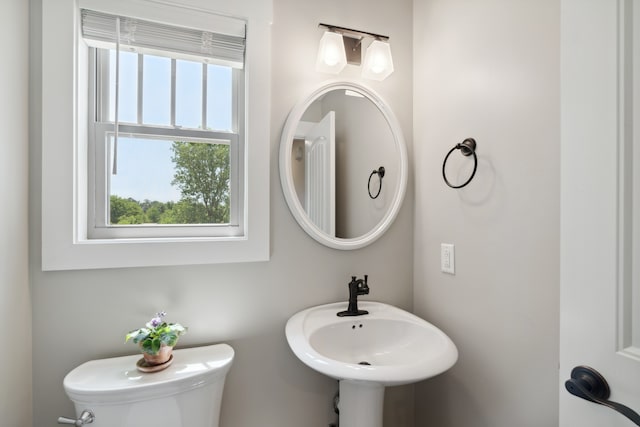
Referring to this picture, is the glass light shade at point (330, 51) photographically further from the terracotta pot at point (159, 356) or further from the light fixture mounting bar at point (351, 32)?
the terracotta pot at point (159, 356)

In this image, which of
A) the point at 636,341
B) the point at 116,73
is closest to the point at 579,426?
the point at 636,341

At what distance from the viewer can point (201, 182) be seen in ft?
4.38

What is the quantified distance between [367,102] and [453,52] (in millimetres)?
404

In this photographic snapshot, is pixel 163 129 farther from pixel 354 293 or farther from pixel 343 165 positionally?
pixel 354 293

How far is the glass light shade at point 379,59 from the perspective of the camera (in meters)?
1.38

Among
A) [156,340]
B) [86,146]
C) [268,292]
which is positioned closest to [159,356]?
[156,340]

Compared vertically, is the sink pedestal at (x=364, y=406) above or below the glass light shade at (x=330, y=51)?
below

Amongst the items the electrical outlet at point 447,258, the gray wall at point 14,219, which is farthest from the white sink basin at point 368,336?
the gray wall at point 14,219

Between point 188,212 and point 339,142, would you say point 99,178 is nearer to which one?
point 188,212

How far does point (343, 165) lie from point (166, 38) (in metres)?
0.88

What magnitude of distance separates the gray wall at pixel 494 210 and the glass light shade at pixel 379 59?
0.65 ft

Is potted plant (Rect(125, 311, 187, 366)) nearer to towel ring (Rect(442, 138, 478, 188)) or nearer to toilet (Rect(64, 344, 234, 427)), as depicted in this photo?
toilet (Rect(64, 344, 234, 427))

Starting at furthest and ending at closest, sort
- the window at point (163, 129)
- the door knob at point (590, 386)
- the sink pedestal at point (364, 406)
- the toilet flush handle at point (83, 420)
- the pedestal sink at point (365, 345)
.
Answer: the window at point (163, 129)
the sink pedestal at point (364, 406)
the pedestal sink at point (365, 345)
the toilet flush handle at point (83, 420)
the door knob at point (590, 386)

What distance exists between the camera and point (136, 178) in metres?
1.25
